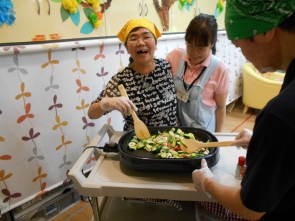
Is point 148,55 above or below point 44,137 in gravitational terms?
above

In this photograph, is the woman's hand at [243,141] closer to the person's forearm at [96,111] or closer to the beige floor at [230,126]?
the person's forearm at [96,111]

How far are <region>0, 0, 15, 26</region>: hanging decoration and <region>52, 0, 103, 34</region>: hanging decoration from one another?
0.27 meters

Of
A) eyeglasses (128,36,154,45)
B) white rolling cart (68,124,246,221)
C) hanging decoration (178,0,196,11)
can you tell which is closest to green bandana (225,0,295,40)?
white rolling cart (68,124,246,221)

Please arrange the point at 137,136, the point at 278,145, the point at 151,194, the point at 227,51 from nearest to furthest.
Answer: the point at 278,145
the point at 151,194
the point at 137,136
the point at 227,51

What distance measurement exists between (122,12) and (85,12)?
1.13 feet

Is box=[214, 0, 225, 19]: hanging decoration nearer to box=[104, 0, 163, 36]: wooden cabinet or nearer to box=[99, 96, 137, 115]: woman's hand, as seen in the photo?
box=[104, 0, 163, 36]: wooden cabinet

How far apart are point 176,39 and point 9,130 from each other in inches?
68.3

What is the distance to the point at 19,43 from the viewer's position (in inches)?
48.6

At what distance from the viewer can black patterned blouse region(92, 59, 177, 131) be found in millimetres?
1187

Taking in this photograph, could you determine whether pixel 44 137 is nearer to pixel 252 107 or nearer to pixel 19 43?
pixel 19 43

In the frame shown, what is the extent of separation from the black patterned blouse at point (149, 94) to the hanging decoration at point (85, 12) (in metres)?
0.52

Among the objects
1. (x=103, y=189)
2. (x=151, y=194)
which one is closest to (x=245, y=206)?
(x=151, y=194)

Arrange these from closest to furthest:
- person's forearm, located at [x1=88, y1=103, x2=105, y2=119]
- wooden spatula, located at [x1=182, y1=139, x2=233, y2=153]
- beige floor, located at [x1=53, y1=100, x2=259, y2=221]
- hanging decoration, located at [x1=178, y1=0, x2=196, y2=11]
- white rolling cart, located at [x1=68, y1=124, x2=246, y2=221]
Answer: white rolling cart, located at [x1=68, y1=124, x2=246, y2=221] → wooden spatula, located at [x1=182, y1=139, x2=233, y2=153] → person's forearm, located at [x1=88, y1=103, x2=105, y2=119] → beige floor, located at [x1=53, y1=100, x2=259, y2=221] → hanging decoration, located at [x1=178, y1=0, x2=196, y2=11]

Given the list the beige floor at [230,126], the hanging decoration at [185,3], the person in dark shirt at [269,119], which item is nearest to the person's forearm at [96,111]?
the person in dark shirt at [269,119]
